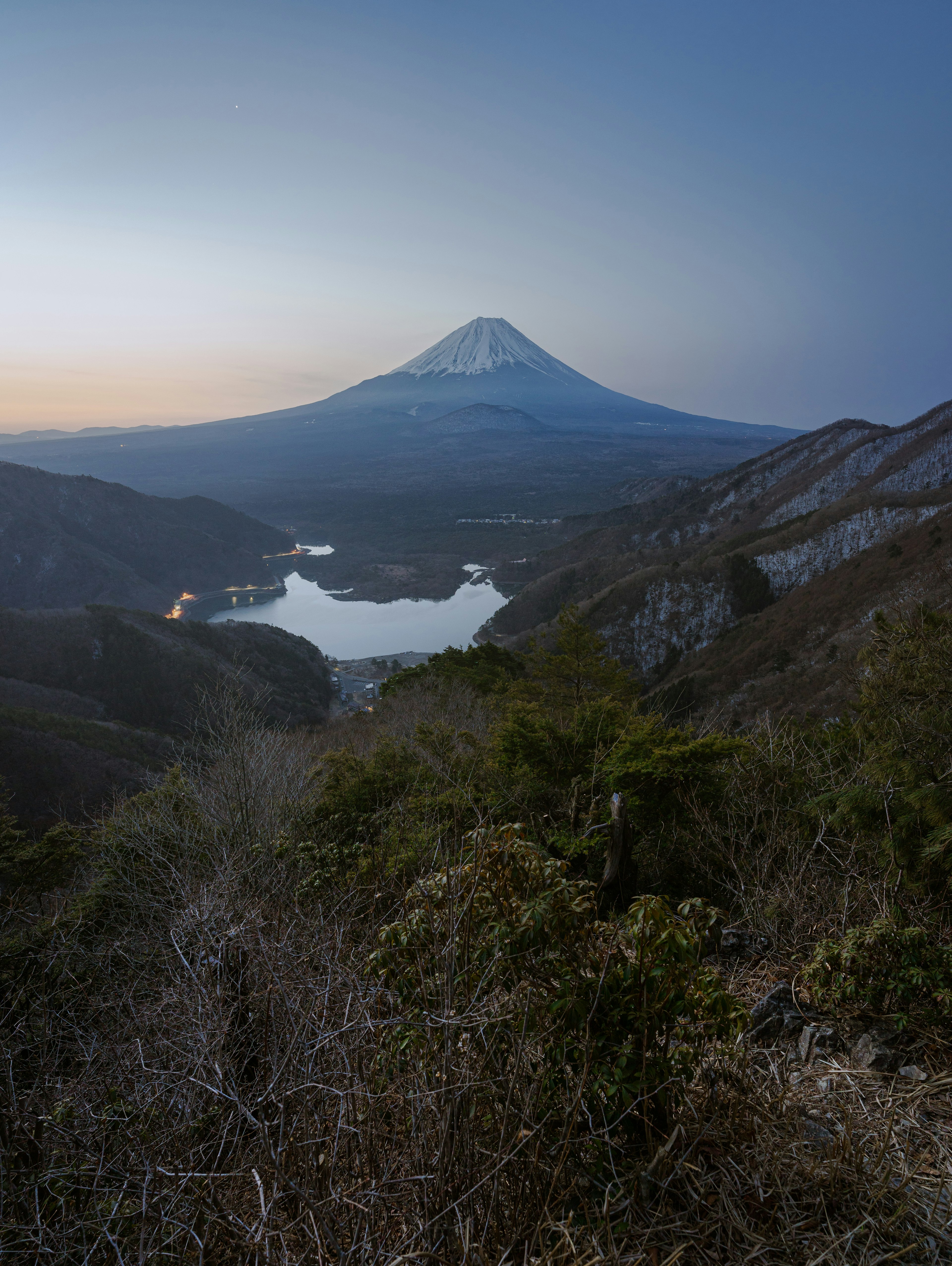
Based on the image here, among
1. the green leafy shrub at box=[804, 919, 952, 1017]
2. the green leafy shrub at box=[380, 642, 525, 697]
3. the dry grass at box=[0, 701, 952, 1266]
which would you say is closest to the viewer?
the dry grass at box=[0, 701, 952, 1266]

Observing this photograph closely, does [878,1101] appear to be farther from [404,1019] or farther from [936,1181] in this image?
[404,1019]

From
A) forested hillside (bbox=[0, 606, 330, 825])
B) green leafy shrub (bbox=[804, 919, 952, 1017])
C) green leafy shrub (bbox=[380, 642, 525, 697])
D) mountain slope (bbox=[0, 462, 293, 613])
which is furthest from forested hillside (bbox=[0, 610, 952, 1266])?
mountain slope (bbox=[0, 462, 293, 613])

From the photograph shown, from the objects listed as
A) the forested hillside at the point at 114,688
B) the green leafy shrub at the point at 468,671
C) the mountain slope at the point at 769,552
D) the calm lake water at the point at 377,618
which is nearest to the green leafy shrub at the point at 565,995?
the green leafy shrub at the point at 468,671

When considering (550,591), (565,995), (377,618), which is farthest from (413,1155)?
(377,618)

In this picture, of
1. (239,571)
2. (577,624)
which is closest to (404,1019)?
(577,624)

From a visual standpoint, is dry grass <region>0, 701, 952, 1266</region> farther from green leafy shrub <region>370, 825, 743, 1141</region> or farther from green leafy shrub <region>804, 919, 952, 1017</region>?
green leafy shrub <region>804, 919, 952, 1017</region>

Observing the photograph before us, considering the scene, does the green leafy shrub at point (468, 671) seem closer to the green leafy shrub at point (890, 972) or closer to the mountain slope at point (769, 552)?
the mountain slope at point (769, 552)
